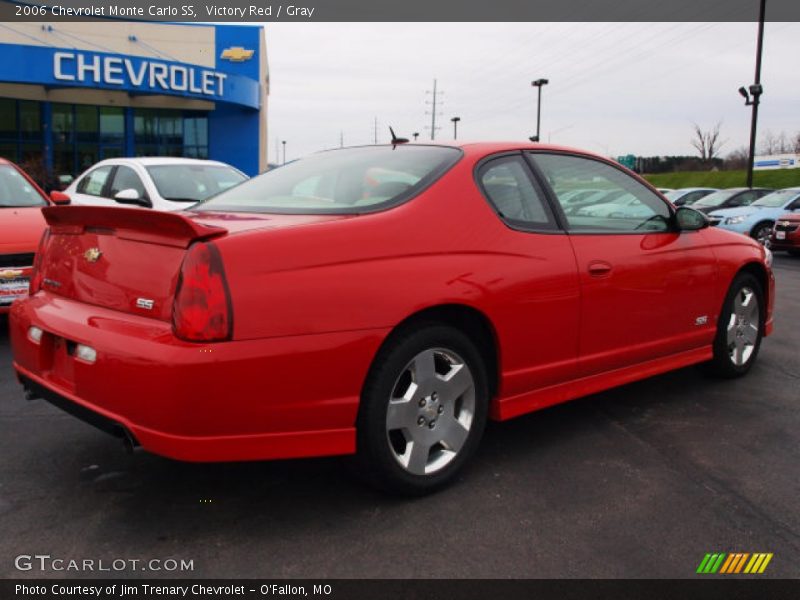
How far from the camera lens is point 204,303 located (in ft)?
8.31

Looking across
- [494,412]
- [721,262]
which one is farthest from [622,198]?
[494,412]

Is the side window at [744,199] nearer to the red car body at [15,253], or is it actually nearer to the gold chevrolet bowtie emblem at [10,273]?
the red car body at [15,253]

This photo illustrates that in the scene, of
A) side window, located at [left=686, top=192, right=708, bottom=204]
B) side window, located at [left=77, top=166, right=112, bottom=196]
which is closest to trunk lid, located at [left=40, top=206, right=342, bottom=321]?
side window, located at [left=77, top=166, right=112, bottom=196]

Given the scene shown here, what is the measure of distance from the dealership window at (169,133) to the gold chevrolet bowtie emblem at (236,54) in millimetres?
2567

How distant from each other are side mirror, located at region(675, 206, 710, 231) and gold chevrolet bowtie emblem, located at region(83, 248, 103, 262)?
312cm

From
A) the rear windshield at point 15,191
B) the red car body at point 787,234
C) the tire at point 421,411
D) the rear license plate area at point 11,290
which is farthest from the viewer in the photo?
the red car body at point 787,234

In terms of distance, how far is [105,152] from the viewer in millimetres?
28359

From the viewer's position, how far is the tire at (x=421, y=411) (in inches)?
112

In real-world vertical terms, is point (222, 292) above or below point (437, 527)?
above

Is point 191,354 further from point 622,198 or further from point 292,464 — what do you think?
point 622,198

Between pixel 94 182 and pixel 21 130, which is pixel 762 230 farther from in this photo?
pixel 21 130

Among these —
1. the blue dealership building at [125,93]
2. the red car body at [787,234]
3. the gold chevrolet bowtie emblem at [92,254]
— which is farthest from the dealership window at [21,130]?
the gold chevrolet bowtie emblem at [92,254]

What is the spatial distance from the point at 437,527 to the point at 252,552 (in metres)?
0.70
